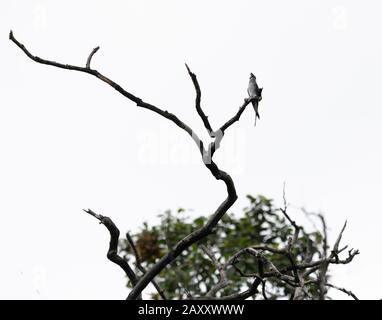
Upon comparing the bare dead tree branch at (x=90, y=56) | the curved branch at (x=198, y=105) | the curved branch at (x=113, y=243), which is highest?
the bare dead tree branch at (x=90, y=56)

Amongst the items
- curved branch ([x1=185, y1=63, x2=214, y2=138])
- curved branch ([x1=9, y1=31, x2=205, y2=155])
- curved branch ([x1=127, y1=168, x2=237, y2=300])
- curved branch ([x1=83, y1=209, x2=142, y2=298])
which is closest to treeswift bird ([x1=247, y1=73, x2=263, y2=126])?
curved branch ([x1=185, y1=63, x2=214, y2=138])

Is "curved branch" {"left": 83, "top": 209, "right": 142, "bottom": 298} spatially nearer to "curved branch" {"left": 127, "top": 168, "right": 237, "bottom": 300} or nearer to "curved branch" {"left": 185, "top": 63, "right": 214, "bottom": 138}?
"curved branch" {"left": 127, "top": 168, "right": 237, "bottom": 300}

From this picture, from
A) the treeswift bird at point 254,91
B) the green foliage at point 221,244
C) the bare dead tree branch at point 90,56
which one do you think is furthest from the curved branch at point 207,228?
the green foliage at point 221,244

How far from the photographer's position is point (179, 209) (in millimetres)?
17891

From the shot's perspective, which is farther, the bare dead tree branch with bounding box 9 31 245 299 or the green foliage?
the green foliage

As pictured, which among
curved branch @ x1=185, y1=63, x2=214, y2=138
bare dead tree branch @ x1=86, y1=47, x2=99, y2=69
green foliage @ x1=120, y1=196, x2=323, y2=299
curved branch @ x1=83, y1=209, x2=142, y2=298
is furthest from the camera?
green foliage @ x1=120, y1=196, x2=323, y2=299

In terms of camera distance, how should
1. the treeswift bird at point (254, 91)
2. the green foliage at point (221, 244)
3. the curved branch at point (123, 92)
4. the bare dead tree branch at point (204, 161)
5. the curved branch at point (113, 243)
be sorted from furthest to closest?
the green foliage at point (221, 244) < the treeswift bird at point (254, 91) < the curved branch at point (113, 243) < the curved branch at point (123, 92) < the bare dead tree branch at point (204, 161)

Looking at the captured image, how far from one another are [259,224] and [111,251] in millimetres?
10411

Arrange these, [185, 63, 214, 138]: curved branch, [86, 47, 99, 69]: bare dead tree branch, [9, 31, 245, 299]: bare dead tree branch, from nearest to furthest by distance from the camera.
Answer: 1. [185, 63, 214, 138]: curved branch
2. [9, 31, 245, 299]: bare dead tree branch
3. [86, 47, 99, 69]: bare dead tree branch

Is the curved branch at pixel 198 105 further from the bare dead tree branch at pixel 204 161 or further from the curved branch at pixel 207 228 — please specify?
the curved branch at pixel 207 228

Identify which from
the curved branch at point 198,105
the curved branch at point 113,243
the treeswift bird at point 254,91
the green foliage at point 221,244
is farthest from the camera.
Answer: the green foliage at point 221,244

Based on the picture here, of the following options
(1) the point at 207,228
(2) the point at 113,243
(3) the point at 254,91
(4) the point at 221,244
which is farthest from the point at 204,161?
(4) the point at 221,244

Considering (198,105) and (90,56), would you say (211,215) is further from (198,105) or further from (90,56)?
(90,56)
